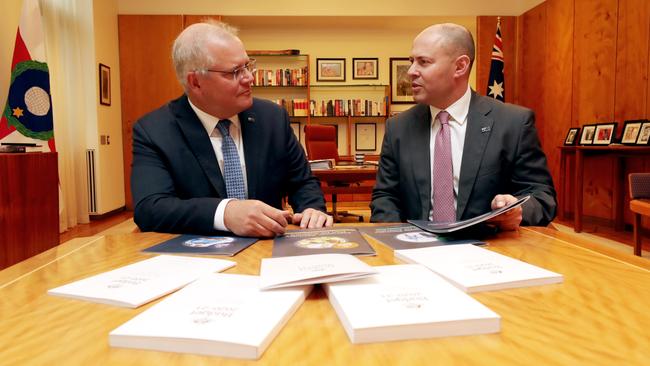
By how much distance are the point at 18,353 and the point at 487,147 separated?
1.56 m

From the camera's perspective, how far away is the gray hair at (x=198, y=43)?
1.68m

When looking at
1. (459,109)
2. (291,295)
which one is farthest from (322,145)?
(291,295)

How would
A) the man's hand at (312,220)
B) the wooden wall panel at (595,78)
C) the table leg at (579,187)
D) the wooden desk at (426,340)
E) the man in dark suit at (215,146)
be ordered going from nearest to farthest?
the wooden desk at (426,340), the man's hand at (312,220), the man in dark suit at (215,146), the table leg at (579,187), the wooden wall panel at (595,78)

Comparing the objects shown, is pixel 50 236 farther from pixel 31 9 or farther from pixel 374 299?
pixel 374 299

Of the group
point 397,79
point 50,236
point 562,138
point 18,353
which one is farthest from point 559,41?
point 18,353

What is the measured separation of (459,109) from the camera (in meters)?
1.83

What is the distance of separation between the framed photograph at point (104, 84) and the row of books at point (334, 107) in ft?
8.07

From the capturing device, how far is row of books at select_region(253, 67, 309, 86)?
284 inches

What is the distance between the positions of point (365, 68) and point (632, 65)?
3.93 metres

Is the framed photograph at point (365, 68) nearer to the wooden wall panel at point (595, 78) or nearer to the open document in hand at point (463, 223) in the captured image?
the wooden wall panel at point (595, 78)

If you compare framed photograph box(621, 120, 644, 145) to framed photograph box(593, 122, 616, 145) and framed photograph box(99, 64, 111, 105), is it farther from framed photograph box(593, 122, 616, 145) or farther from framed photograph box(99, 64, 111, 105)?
framed photograph box(99, 64, 111, 105)

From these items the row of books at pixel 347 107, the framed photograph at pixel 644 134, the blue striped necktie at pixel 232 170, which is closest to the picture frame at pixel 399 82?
the row of books at pixel 347 107

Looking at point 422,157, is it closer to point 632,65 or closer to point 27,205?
point 27,205

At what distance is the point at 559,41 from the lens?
18.5 ft
